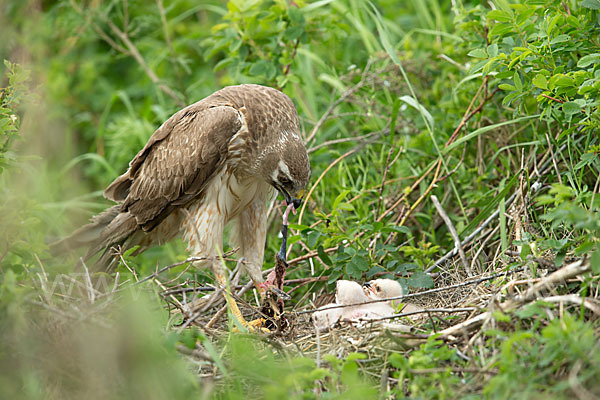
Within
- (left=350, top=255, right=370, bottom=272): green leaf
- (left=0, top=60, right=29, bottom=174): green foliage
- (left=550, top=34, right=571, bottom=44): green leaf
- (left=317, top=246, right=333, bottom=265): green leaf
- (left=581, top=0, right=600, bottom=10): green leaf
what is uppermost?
(left=0, top=60, right=29, bottom=174): green foliage

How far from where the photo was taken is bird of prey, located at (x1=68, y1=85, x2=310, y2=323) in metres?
4.35

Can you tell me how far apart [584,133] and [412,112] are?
5.69 ft

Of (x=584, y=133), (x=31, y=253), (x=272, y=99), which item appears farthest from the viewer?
(x=272, y=99)

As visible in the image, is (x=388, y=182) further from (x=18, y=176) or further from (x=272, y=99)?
(x=18, y=176)

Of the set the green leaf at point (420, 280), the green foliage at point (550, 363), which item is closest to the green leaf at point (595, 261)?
the green foliage at point (550, 363)

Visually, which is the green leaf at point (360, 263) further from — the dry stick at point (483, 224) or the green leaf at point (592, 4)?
the green leaf at point (592, 4)

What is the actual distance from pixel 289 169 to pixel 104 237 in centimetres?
168

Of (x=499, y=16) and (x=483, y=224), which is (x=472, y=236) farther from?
(x=499, y=16)

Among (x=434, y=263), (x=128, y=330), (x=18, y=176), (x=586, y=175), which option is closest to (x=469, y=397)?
(x=128, y=330)

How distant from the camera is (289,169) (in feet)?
13.9

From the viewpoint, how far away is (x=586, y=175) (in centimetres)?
444

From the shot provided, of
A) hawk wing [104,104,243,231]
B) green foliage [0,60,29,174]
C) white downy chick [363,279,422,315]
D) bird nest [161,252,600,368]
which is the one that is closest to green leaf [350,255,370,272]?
white downy chick [363,279,422,315]

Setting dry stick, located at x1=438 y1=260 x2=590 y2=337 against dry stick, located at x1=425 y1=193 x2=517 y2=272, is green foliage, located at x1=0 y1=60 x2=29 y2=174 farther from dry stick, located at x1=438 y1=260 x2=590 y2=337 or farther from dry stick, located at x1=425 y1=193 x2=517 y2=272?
dry stick, located at x1=425 y1=193 x2=517 y2=272

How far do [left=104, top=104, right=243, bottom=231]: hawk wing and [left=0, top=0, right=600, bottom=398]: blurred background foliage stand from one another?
438 mm
